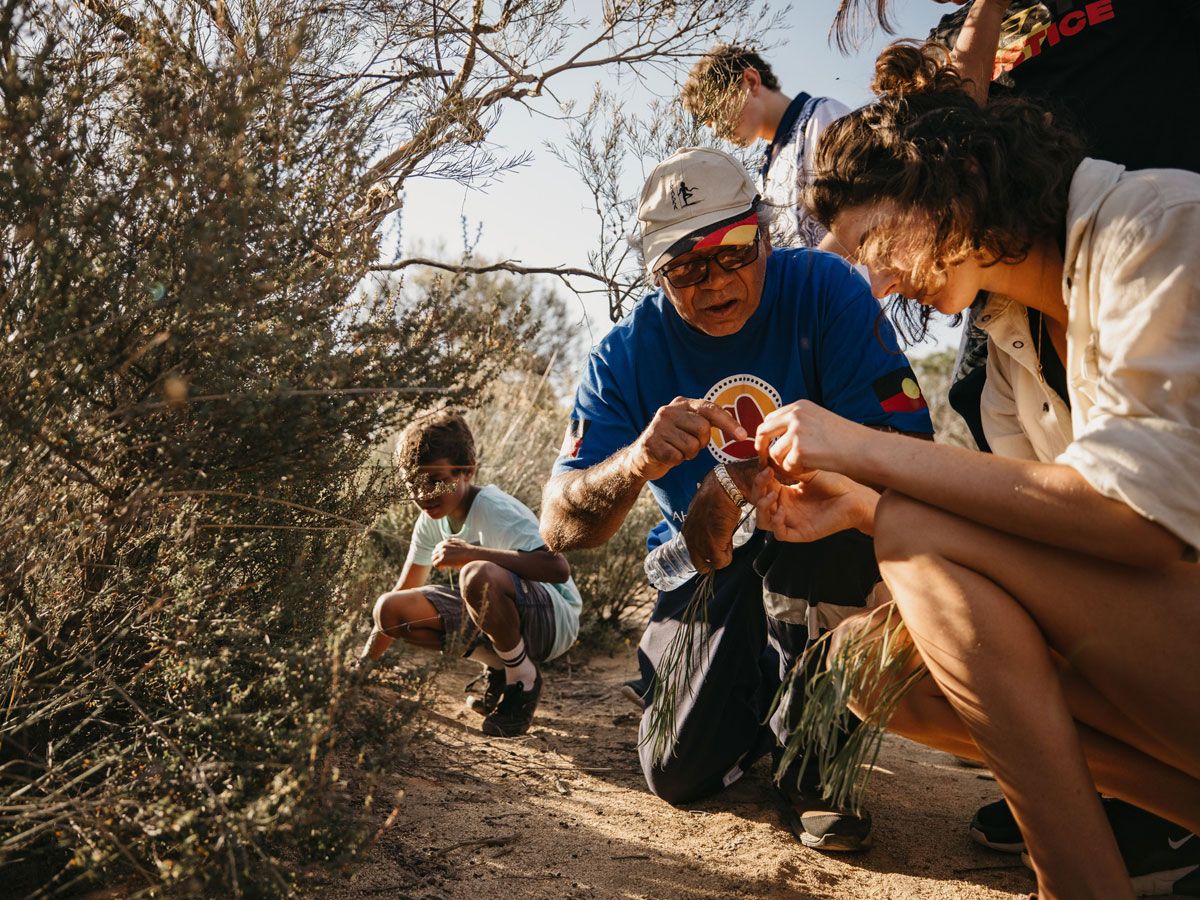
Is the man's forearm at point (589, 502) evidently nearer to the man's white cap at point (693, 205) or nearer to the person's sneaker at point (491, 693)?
the man's white cap at point (693, 205)

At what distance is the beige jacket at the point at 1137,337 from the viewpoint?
1426 millimetres

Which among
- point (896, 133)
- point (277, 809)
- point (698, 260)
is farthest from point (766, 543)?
point (277, 809)

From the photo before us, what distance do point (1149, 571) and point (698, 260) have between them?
142 centimetres

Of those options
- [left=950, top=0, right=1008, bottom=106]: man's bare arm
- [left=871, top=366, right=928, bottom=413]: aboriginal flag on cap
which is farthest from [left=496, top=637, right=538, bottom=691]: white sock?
[left=950, top=0, right=1008, bottom=106]: man's bare arm

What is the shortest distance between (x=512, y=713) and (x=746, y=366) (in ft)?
5.01

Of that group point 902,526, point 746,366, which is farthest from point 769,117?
point 902,526

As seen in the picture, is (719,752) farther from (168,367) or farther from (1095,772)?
(168,367)

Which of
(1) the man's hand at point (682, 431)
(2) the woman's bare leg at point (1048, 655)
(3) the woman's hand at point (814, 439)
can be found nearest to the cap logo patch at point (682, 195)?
(1) the man's hand at point (682, 431)

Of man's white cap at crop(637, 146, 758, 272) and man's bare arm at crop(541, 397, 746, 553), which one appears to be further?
man's white cap at crop(637, 146, 758, 272)

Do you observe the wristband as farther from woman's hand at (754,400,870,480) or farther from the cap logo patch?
the cap logo patch

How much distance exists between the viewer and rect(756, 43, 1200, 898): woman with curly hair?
1481mm

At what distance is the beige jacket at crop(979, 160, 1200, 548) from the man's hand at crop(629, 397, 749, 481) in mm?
750

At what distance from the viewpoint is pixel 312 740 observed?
4.87 feet

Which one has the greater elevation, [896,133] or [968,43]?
[968,43]
